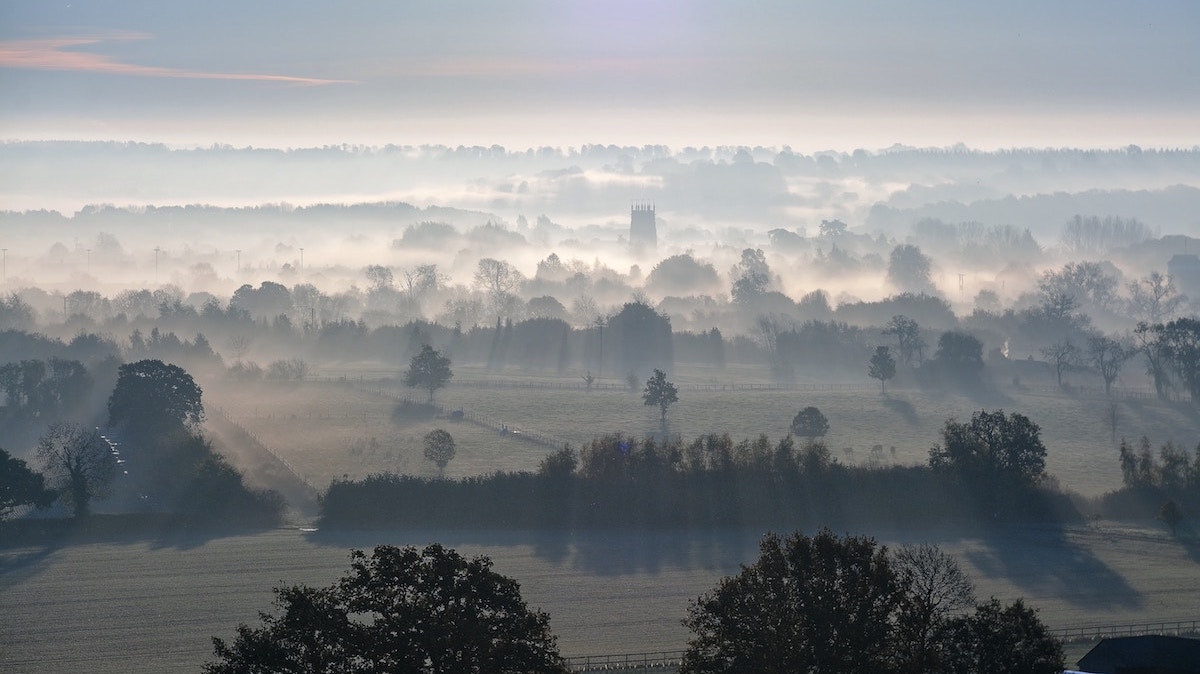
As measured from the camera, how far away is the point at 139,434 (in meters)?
60.9

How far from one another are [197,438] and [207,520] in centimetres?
800

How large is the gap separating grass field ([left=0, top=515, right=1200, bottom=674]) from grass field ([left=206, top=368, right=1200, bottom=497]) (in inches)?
365

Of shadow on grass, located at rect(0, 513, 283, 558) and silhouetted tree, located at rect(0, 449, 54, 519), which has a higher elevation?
silhouetted tree, located at rect(0, 449, 54, 519)

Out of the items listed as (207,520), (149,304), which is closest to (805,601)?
(207,520)

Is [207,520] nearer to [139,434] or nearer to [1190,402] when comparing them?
[139,434]

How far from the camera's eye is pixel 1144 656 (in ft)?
105

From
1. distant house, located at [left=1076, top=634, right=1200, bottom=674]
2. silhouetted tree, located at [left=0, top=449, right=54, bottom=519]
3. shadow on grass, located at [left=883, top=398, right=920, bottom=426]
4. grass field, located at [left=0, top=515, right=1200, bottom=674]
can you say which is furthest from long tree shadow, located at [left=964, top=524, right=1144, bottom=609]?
silhouetted tree, located at [left=0, top=449, right=54, bottom=519]

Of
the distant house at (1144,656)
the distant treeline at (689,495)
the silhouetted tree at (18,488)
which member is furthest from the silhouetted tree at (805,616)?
the silhouetted tree at (18,488)

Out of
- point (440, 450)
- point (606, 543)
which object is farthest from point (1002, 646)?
point (440, 450)

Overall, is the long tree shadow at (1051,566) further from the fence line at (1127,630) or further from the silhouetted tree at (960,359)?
the silhouetted tree at (960,359)

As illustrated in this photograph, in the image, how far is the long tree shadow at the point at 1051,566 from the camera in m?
42.0

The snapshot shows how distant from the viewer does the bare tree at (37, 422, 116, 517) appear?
1999 inches

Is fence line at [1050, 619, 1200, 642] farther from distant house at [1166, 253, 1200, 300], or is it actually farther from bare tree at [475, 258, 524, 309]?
distant house at [1166, 253, 1200, 300]

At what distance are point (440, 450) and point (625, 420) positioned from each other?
15.2m
